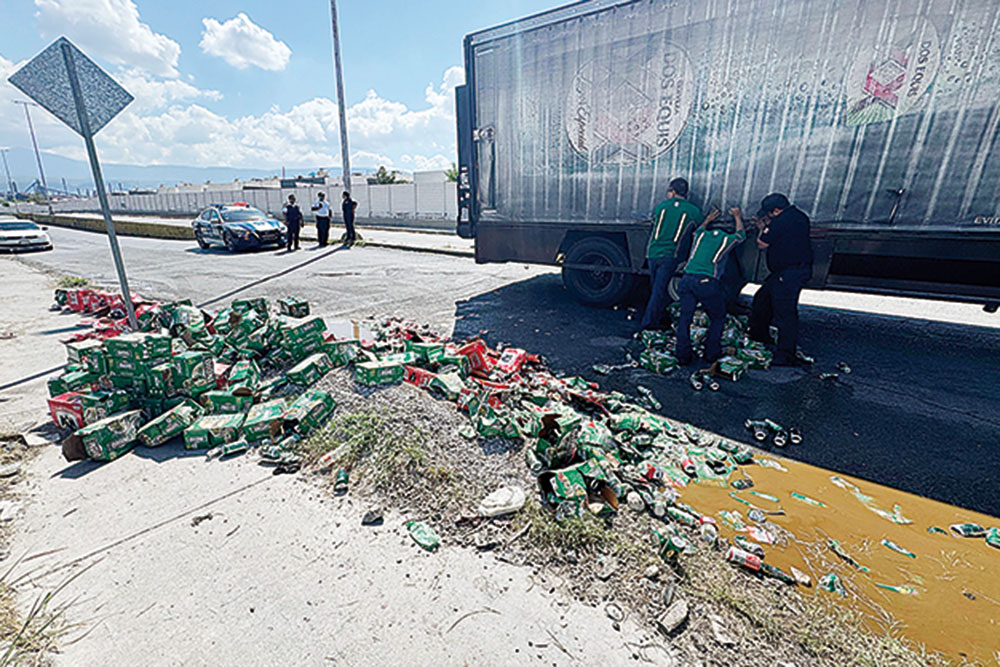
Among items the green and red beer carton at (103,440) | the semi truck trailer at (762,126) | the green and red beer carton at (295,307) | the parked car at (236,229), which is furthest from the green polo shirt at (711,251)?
the parked car at (236,229)

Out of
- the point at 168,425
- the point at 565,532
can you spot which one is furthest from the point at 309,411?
the point at 565,532

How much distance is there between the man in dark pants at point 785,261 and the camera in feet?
14.9

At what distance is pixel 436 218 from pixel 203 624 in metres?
27.1

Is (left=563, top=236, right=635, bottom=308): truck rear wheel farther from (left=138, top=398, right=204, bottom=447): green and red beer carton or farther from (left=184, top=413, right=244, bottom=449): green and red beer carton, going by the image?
(left=138, top=398, right=204, bottom=447): green and red beer carton

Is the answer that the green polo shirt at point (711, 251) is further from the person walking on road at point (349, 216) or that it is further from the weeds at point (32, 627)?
the person walking on road at point (349, 216)

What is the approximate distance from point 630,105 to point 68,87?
603 centimetres

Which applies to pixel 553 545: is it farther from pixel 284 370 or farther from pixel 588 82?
pixel 588 82

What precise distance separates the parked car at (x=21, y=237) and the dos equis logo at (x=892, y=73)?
2352cm

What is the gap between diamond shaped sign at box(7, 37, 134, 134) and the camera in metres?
3.87

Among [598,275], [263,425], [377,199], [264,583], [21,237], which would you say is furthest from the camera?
[377,199]

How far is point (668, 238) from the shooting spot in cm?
535

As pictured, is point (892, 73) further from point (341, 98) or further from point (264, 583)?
point (341, 98)

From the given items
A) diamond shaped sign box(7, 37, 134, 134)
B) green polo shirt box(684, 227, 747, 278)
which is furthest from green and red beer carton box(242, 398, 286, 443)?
green polo shirt box(684, 227, 747, 278)

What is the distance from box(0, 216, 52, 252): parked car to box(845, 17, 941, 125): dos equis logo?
926 inches
